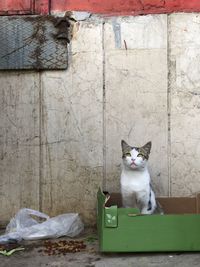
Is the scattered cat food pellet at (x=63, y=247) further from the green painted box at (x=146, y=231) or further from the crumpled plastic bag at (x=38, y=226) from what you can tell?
the green painted box at (x=146, y=231)

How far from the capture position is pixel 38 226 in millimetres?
3443

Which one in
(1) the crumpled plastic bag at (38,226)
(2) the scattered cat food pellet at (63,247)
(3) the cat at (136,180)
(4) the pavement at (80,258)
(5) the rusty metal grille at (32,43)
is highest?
(5) the rusty metal grille at (32,43)

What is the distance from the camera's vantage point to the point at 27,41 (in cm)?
358

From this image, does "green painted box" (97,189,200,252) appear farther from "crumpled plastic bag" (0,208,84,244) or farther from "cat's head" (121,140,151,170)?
"crumpled plastic bag" (0,208,84,244)

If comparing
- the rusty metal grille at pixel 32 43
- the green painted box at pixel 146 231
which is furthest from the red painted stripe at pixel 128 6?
the green painted box at pixel 146 231

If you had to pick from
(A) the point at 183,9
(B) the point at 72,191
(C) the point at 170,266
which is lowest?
(C) the point at 170,266

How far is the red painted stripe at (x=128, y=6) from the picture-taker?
139 inches

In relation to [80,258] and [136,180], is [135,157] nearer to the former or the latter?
[136,180]

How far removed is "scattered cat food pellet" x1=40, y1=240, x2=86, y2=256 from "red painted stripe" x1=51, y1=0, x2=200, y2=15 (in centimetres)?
167

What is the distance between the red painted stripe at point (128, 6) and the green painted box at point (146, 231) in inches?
57.7

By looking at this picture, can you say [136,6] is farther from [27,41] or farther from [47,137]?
[47,137]

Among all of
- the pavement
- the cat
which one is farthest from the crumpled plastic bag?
the cat

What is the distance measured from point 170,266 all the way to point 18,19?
6.68 ft

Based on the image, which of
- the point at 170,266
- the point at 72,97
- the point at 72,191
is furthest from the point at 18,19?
the point at 170,266
